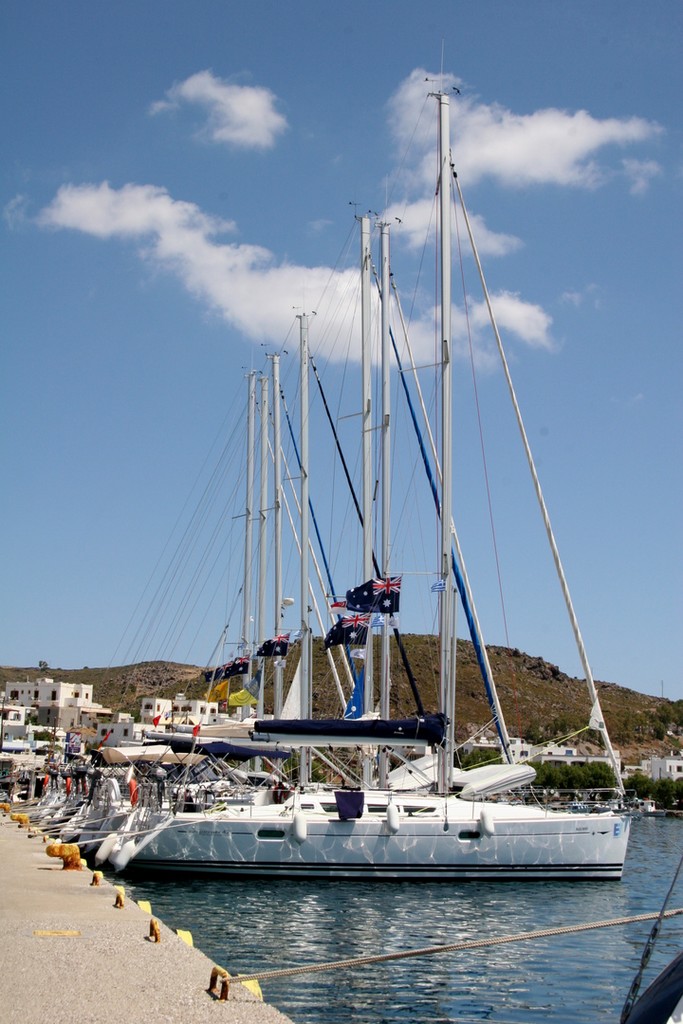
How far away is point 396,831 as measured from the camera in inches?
1071

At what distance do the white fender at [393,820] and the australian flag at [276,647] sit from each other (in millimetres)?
16147

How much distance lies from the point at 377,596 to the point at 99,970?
66.1 ft

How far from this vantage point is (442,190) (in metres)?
31.4

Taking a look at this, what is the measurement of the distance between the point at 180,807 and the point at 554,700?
14622cm

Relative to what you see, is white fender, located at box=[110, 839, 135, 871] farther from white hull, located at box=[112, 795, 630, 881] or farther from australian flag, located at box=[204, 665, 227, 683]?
australian flag, located at box=[204, 665, 227, 683]

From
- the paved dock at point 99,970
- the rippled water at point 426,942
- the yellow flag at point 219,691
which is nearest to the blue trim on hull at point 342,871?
the rippled water at point 426,942

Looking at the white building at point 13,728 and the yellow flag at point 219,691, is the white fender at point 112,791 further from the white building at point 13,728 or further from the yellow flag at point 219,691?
the white building at point 13,728

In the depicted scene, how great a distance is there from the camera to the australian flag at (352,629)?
3247cm

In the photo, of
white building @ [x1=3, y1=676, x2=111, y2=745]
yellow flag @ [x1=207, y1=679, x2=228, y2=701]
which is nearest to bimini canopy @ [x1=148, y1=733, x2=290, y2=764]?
yellow flag @ [x1=207, y1=679, x2=228, y2=701]

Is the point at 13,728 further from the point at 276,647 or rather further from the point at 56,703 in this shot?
the point at 276,647

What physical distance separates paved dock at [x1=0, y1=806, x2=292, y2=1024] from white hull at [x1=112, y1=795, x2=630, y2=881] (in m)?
8.76

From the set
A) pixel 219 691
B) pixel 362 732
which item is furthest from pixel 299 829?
pixel 219 691

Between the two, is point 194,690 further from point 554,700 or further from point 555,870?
point 555,870

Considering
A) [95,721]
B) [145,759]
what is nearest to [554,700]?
[95,721]
